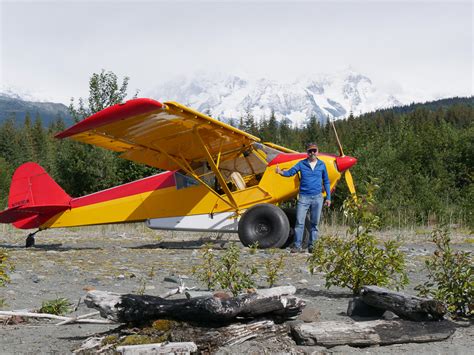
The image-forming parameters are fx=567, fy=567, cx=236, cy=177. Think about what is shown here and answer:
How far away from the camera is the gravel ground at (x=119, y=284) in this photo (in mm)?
3604

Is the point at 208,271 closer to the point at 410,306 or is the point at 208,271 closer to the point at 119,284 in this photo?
the point at 119,284

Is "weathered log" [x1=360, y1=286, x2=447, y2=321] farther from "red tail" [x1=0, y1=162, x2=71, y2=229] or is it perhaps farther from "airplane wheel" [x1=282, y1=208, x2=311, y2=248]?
"red tail" [x1=0, y1=162, x2=71, y2=229]

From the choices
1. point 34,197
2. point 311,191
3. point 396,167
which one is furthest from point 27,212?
point 396,167

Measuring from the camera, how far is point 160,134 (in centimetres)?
1023

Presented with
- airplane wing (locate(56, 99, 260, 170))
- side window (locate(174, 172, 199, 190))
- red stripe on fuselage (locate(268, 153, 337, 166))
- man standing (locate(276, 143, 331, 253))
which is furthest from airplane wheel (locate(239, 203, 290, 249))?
side window (locate(174, 172, 199, 190))

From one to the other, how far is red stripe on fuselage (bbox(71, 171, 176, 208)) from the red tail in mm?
380

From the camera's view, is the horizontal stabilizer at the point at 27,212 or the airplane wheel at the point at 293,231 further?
the horizontal stabilizer at the point at 27,212

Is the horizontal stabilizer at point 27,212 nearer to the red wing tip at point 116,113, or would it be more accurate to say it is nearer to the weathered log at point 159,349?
the red wing tip at point 116,113

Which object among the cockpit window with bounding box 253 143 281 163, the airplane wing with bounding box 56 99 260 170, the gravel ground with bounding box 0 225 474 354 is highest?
the airplane wing with bounding box 56 99 260 170

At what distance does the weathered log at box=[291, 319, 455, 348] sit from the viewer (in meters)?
3.56

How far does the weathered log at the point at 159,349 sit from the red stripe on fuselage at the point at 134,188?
329 inches

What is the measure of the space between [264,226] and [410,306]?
6.31 meters

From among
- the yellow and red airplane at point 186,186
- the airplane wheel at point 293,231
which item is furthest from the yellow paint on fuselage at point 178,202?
the airplane wheel at point 293,231

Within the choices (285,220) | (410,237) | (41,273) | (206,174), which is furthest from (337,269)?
(410,237)
